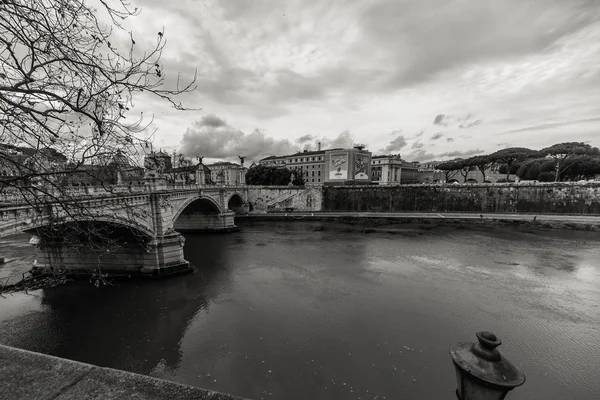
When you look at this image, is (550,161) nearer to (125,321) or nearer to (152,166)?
(152,166)

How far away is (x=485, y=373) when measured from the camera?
2.79 meters

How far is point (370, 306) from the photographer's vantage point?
14.1 meters

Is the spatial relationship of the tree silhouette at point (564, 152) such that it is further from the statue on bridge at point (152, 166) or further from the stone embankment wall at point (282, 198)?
the statue on bridge at point (152, 166)

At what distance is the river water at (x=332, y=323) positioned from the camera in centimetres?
927

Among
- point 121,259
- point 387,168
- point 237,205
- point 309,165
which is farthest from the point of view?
point 309,165

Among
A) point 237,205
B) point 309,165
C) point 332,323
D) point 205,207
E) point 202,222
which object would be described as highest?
point 309,165

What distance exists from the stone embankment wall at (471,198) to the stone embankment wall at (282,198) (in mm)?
2721

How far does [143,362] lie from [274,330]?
17.1ft

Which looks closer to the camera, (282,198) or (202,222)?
(202,222)

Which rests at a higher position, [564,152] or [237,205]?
[564,152]

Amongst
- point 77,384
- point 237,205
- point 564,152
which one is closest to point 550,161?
point 564,152

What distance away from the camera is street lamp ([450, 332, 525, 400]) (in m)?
2.70

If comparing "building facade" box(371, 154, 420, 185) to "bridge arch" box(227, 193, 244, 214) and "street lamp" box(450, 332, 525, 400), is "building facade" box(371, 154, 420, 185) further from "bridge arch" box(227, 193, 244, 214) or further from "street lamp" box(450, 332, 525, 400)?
"street lamp" box(450, 332, 525, 400)

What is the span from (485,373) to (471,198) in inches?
2076
